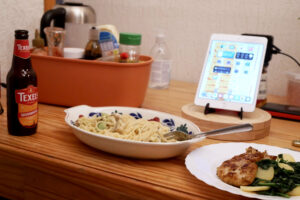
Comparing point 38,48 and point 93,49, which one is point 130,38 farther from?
point 38,48

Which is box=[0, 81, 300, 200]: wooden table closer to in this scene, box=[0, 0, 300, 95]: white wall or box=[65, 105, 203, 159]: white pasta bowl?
box=[65, 105, 203, 159]: white pasta bowl

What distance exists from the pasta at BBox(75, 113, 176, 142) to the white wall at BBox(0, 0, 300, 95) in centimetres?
68

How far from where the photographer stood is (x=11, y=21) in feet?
4.67

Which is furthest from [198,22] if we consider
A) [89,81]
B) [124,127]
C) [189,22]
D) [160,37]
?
[124,127]

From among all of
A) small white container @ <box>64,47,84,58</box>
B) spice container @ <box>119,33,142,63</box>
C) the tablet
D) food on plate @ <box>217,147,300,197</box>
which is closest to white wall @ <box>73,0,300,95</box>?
the tablet

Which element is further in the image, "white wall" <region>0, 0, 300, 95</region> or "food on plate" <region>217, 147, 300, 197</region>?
"white wall" <region>0, 0, 300, 95</region>

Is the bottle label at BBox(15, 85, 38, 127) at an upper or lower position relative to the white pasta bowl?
upper

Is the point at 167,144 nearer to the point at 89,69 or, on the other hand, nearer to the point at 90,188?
the point at 90,188

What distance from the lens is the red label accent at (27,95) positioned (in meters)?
0.90

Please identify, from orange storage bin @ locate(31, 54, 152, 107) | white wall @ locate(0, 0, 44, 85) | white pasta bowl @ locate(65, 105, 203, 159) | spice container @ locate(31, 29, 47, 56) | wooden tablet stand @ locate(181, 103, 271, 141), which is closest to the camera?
white pasta bowl @ locate(65, 105, 203, 159)

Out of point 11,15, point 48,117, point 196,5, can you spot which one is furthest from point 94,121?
point 196,5

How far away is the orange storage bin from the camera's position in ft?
3.77

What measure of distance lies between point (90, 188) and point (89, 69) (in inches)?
16.7

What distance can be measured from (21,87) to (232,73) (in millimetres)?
627
